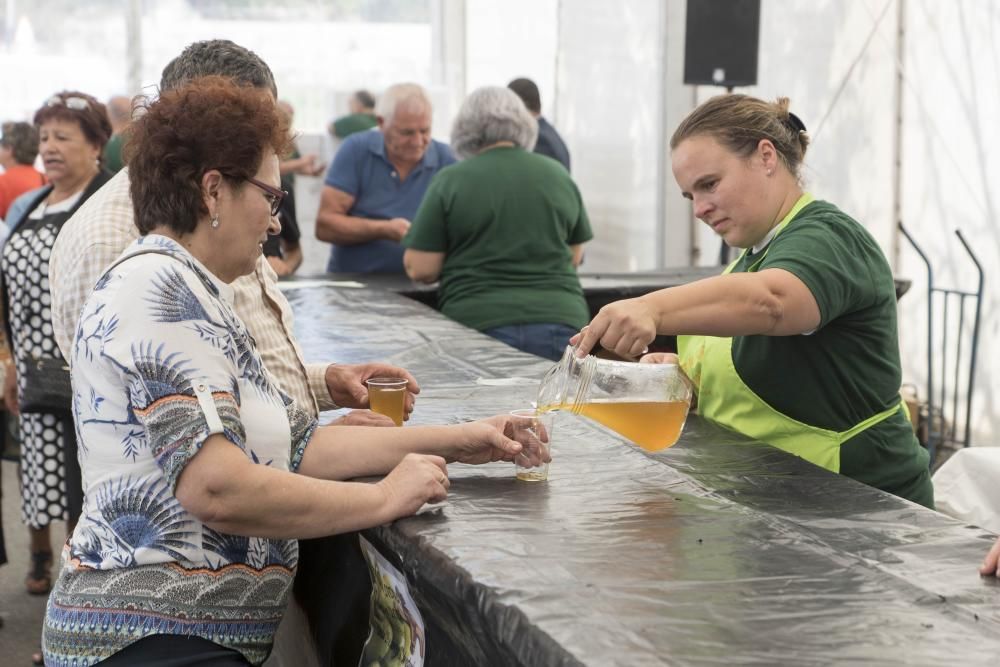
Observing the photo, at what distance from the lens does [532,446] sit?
5.69 ft

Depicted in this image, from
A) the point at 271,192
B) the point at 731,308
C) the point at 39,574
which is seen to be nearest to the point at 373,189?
the point at 39,574

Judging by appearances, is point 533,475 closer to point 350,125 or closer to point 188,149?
point 188,149

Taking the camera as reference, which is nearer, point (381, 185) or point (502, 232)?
point (502, 232)

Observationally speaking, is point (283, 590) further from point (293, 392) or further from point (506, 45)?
point (506, 45)

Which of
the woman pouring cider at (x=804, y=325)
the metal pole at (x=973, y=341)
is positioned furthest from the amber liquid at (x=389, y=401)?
the metal pole at (x=973, y=341)

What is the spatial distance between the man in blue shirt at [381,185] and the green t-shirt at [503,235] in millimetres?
912

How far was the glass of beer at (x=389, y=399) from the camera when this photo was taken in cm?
200

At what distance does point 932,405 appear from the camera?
5.35 m

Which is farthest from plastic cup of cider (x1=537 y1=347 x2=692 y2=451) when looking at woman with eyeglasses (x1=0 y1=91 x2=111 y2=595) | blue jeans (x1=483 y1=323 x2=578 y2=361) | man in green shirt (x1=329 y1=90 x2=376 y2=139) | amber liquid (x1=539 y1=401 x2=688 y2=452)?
man in green shirt (x1=329 y1=90 x2=376 y2=139)

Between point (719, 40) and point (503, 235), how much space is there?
272 centimetres

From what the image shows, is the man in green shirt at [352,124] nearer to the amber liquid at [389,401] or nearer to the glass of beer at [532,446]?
the amber liquid at [389,401]

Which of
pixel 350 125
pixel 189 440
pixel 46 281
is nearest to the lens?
pixel 189 440

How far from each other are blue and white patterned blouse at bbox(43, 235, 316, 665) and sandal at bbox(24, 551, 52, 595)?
8.35 feet

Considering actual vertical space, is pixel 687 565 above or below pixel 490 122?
below
